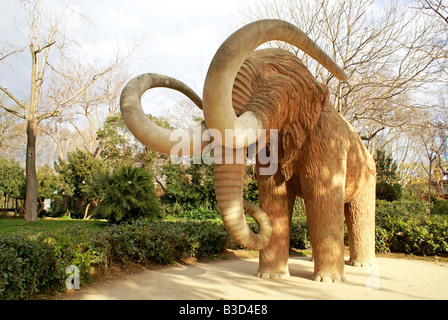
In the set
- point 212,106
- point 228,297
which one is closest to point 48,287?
point 228,297

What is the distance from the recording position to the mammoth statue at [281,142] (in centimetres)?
261

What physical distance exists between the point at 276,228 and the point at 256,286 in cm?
79

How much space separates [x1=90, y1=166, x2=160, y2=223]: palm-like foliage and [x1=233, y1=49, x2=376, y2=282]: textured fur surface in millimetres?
6213

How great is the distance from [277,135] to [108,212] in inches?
289

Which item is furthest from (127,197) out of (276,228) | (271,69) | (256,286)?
(271,69)

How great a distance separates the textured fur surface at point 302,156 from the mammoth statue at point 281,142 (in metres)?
0.01

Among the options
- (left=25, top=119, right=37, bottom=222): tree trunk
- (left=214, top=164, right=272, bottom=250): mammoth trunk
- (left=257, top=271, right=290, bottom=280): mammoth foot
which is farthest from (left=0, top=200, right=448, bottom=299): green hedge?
(left=25, top=119, right=37, bottom=222): tree trunk

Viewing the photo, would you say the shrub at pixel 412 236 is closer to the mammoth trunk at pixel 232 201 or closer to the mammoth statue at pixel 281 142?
the mammoth statue at pixel 281 142

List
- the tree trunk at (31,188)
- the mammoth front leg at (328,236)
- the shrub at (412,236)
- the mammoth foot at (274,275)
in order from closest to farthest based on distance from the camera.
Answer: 1. the mammoth front leg at (328,236)
2. the mammoth foot at (274,275)
3. the shrub at (412,236)
4. the tree trunk at (31,188)

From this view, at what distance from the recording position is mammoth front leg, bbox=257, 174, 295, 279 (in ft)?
13.9

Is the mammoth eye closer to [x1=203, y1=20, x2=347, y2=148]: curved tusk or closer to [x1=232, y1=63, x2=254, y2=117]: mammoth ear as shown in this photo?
[x1=232, y1=63, x2=254, y2=117]: mammoth ear

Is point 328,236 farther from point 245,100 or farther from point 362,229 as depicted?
point 245,100

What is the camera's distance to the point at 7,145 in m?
26.9

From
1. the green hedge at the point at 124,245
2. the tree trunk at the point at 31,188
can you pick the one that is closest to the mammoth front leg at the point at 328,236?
the green hedge at the point at 124,245
